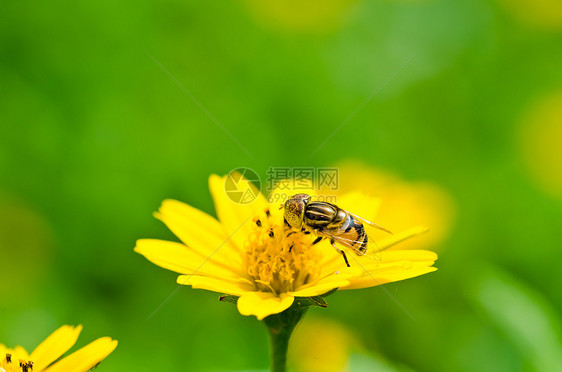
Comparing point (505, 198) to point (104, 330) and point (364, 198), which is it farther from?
point (104, 330)

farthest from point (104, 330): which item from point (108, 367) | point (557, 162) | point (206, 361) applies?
point (557, 162)

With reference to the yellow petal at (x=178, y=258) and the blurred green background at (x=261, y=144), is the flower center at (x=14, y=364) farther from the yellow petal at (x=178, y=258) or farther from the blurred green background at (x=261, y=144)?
the blurred green background at (x=261, y=144)

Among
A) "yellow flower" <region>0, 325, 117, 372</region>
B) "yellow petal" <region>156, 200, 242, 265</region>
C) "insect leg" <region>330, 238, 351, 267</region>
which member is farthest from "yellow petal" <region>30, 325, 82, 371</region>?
"insect leg" <region>330, 238, 351, 267</region>

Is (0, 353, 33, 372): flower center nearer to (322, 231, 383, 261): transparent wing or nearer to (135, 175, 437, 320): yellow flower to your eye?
(135, 175, 437, 320): yellow flower

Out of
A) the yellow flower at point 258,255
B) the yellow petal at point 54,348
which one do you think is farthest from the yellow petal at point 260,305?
the yellow petal at point 54,348

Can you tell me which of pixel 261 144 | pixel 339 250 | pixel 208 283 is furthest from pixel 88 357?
pixel 261 144

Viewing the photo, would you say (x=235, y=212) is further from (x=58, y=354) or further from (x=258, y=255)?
(x=58, y=354)
